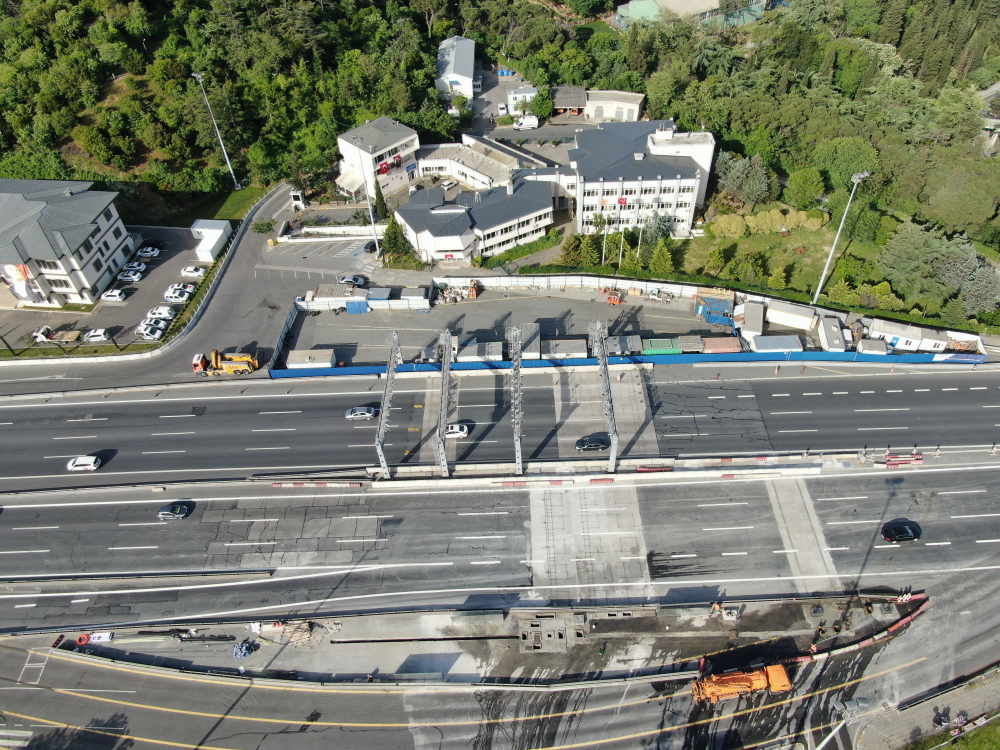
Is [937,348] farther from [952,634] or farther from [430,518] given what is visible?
[430,518]

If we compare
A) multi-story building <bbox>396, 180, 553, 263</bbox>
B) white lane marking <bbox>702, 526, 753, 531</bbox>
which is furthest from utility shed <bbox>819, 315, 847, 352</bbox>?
multi-story building <bbox>396, 180, 553, 263</bbox>

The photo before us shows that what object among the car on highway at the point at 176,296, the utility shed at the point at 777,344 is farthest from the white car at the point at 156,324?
the utility shed at the point at 777,344

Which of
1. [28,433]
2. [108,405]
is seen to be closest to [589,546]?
[108,405]

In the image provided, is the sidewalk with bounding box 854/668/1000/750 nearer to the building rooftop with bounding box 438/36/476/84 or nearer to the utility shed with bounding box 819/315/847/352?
the utility shed with bounding box 819/315/847/352

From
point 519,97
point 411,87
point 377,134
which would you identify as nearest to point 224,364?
point 377,134

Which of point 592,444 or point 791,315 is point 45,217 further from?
point 791,315
